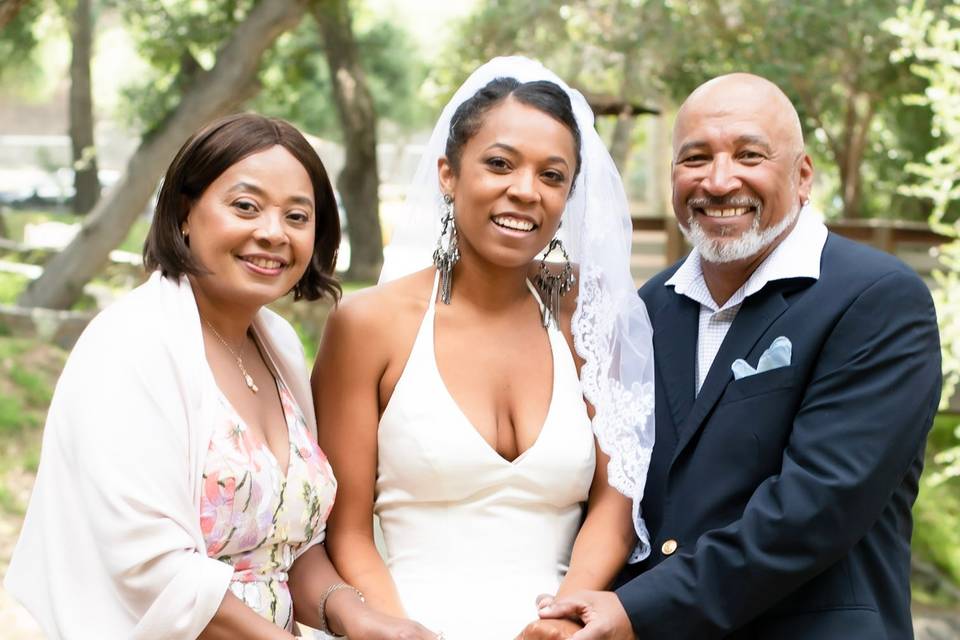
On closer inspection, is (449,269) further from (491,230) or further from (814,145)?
(814,145)

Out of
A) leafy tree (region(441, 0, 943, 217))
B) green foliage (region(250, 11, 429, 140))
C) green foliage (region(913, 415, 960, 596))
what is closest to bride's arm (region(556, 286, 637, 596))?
green foliage (region(913, 415, 960, 596))

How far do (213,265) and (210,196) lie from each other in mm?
163

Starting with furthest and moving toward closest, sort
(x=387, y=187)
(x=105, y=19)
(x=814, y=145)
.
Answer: (x=387, y=187) < (x=105, y=19) < (x=814, y=145)

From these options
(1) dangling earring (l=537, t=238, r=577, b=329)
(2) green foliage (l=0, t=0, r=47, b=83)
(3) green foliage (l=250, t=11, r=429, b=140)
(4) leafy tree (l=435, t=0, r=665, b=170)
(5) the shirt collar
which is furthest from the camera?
(3) green foliage (l=250, t=11, r=429, b=140)

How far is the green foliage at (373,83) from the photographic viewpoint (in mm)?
21302

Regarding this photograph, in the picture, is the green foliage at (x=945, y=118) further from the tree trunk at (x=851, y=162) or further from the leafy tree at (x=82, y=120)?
the leafy tree at (x=82, y=120)

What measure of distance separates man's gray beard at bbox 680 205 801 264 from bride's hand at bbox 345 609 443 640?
4.01ft

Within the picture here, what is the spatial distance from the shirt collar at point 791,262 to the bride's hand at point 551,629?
947 mm

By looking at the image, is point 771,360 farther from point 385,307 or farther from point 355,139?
point 355,139

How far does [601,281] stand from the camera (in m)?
3.31

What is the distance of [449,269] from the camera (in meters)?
3.31

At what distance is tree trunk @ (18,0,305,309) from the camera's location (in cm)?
984

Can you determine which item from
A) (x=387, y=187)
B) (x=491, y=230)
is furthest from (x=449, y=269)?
(x=387, y=187)

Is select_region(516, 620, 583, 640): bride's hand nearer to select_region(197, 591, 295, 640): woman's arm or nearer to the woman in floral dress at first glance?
the woman in floral dress
